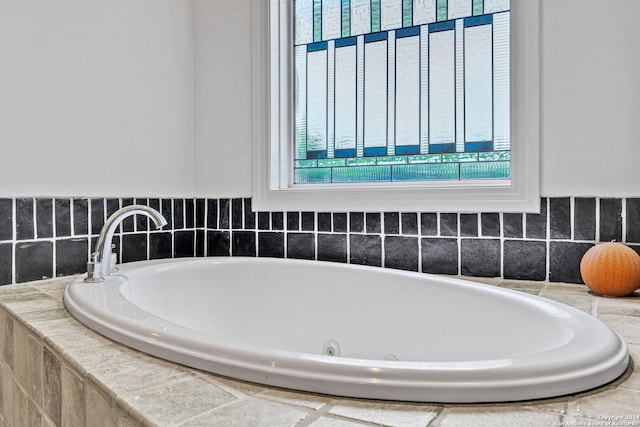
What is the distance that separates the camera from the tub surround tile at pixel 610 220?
4.41ft

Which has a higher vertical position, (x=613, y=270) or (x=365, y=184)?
(x=365, y=184)

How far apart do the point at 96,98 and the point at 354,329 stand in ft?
4.03

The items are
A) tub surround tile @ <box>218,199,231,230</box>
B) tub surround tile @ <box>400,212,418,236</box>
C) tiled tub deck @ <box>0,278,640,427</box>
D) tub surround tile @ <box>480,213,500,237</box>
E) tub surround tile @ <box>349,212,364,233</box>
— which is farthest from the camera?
tub surround tile @ <box>218,199,231,230</box>

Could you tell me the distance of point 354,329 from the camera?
152 cm

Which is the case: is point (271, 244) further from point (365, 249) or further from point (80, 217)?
point (80, 217)

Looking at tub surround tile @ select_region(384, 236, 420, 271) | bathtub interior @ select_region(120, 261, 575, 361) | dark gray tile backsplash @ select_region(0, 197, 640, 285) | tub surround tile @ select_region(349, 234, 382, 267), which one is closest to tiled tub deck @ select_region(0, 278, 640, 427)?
bathtub interior @ select_region(120, 261, 575, 361)

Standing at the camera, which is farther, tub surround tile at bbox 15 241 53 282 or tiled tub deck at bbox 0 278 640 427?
tub surround tile at bbox 15 241 53 282

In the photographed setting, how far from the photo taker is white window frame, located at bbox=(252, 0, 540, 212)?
1.46 m

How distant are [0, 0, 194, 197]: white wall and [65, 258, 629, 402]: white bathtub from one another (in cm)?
41

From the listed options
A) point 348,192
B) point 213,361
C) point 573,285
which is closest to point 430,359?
point 573,285

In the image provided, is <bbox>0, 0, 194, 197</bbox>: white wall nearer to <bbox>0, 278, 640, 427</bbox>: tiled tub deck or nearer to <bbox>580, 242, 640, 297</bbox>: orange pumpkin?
<bbox>0, 278, 640, 427</bbox>: tiled tub deck

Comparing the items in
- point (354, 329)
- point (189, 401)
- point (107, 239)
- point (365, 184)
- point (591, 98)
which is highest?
point (591, 98)

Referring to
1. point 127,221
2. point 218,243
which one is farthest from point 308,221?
point 127,221

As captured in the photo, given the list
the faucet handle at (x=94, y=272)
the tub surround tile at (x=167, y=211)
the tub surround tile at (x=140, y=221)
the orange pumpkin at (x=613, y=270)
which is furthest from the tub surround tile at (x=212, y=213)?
the orange pumpkin at (x=613, y=270)
